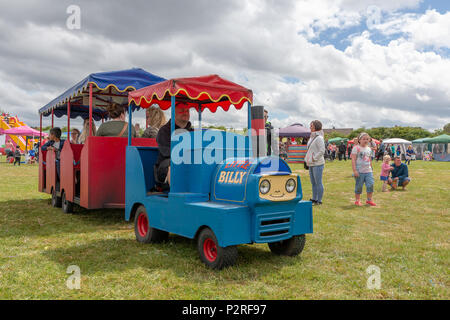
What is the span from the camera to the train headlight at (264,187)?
13.4 feet

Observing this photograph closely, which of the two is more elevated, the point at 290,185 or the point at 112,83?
the point at 112,83

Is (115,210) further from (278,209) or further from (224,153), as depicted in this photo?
(278,209)

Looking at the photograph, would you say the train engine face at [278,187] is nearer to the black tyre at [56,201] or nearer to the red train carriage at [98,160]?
the red train carriage at [98,160]

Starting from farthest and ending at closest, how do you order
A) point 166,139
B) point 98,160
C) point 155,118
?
point 155,118 → point 98,160 → point 166,139

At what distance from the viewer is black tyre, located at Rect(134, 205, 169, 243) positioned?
5.36m

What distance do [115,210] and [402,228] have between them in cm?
586

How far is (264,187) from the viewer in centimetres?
413

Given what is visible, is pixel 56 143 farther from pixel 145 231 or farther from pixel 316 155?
pixel 316 155

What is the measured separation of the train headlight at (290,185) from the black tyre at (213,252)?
893 mm

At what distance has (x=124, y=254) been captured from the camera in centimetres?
489

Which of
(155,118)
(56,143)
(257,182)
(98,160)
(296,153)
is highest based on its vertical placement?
(155,118)

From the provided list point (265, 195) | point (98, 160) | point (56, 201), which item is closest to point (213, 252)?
point (265, 195)

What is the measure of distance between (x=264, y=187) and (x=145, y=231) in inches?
92.5
